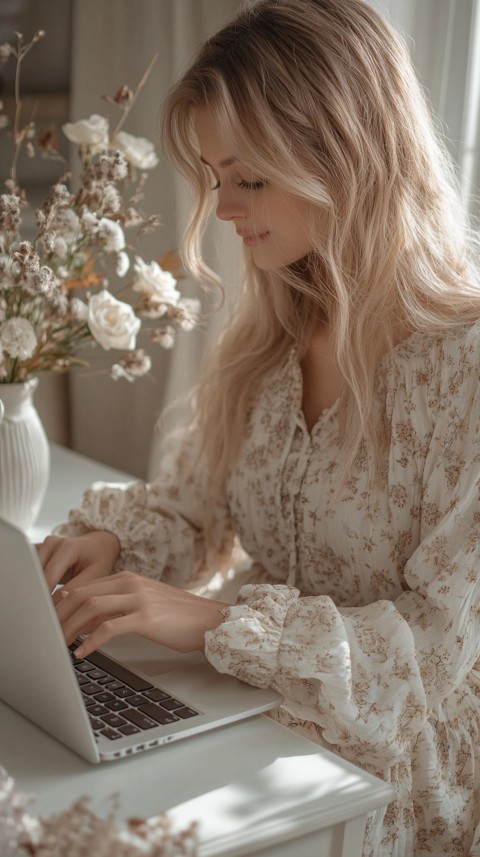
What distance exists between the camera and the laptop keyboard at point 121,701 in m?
0.91

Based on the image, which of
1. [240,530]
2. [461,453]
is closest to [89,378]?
[240,530]

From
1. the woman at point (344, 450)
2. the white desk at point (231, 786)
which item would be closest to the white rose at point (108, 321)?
the woman at point (344, 450)

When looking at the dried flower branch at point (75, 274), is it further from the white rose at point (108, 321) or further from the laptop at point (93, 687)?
the laptop at point (93, 687)

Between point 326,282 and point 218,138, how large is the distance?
233 mm

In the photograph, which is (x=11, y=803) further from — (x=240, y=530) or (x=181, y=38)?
(x=181, y=38)

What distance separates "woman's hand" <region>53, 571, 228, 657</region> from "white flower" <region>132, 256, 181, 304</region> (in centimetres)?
54

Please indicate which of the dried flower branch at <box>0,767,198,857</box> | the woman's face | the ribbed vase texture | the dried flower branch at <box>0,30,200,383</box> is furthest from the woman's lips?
the dried flower branch at <box>0,767,198,857</box>

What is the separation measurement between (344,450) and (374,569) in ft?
0.49

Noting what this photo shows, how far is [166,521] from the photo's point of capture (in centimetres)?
146

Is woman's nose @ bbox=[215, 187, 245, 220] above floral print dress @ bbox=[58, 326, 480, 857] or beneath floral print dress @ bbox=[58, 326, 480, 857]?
above

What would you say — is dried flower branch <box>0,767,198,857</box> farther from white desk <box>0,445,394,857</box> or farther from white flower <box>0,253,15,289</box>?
white flower <box>0,253,15,289</box>

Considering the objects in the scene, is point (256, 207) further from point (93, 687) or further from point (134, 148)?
point (93, 687)

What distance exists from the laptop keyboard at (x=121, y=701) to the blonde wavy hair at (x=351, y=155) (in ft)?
1.30

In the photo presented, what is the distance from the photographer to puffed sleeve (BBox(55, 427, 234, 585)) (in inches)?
55.3
